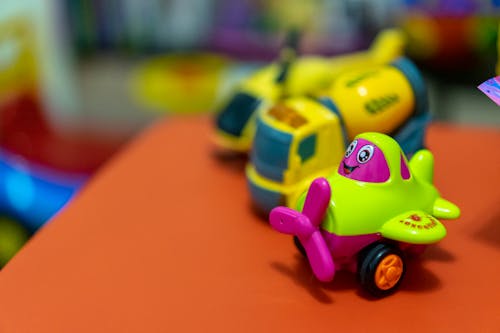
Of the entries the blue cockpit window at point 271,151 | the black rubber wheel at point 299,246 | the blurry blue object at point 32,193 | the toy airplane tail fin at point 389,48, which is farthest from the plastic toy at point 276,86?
the blurry blue object at point 32,193

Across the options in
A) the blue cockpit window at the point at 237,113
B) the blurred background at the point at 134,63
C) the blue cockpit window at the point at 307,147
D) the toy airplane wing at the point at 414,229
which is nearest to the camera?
the toy airplane wing at the point at 414,229

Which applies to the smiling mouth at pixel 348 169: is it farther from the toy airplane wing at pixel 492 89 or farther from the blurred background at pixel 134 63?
the blurred background at pixel 134 63

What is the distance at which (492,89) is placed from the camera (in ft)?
1.69

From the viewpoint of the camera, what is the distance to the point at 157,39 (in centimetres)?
124

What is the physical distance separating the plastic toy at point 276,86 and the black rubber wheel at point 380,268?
287 millimetres

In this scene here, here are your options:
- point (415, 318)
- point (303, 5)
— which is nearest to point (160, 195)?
point (415, 318)

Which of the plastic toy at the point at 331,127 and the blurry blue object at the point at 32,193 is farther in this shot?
the blurry blue object at the point at 32,193

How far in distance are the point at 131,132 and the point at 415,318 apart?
932 millimetres

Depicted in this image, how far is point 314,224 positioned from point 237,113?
30 centimetres

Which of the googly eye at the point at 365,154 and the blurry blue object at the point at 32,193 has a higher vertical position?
the googly eye at the point at 365,154

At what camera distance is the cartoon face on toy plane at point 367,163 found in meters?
0.51

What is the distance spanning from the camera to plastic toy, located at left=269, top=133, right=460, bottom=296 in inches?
19.5

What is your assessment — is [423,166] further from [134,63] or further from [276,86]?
[134,63]

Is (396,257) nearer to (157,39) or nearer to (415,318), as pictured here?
(415,318)
